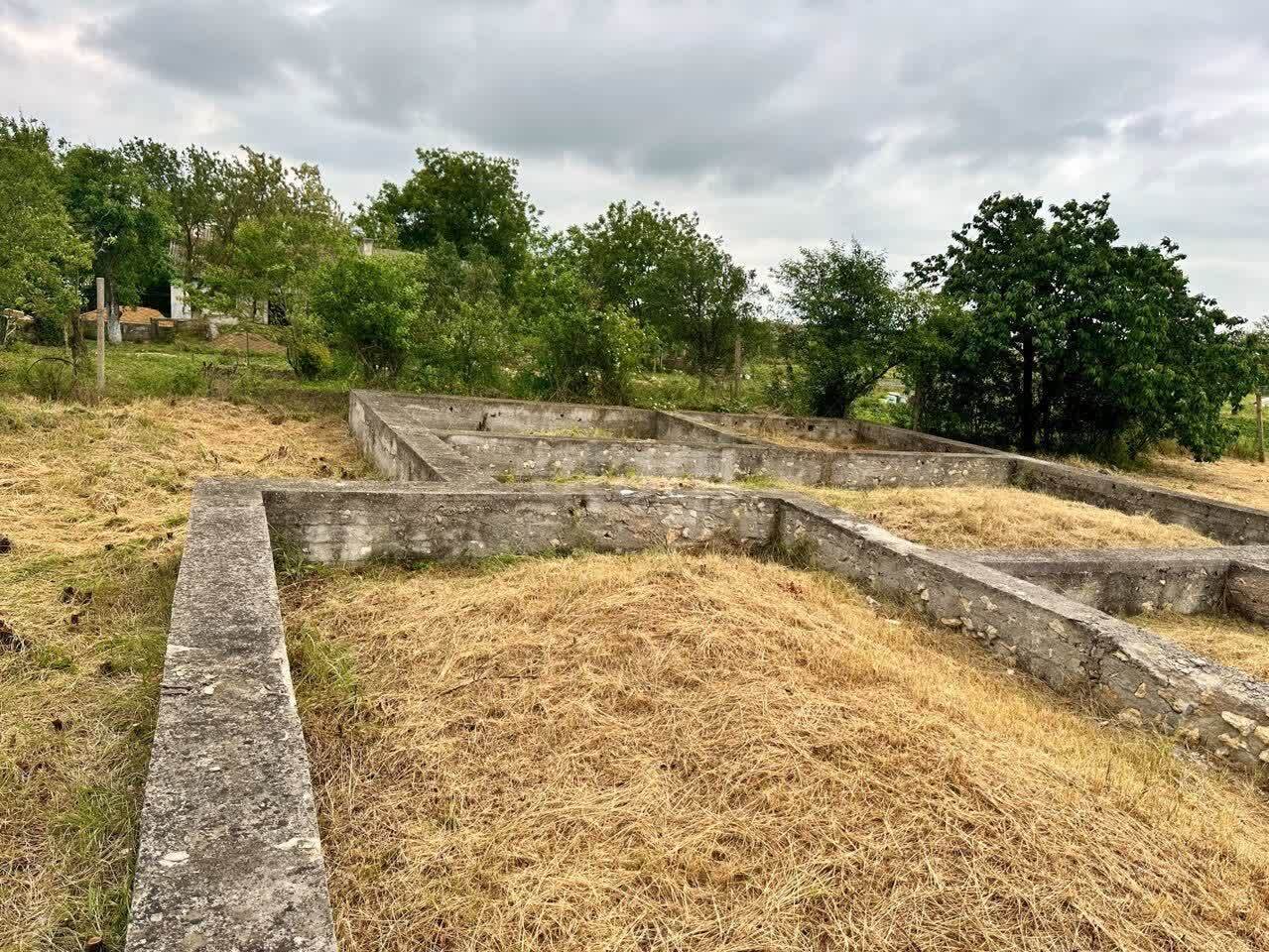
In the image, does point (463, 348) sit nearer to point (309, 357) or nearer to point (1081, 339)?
point (309, 357)

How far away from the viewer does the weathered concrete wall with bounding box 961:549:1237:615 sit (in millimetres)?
5297

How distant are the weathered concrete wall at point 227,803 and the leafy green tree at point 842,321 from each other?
1435cm

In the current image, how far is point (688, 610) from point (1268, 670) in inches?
134

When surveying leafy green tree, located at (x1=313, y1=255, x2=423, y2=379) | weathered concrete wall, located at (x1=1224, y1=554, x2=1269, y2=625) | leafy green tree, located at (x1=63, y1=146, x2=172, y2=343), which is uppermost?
leafy green tree, located at (x1=63, y1=146, x2=172, y2=343)

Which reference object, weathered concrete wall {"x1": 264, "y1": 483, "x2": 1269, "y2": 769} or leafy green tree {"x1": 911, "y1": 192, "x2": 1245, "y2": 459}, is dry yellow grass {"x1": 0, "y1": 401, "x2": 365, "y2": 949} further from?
leafy green tree {"x1": 911, "y1": 192, "x2": 1245, "y2": 459}

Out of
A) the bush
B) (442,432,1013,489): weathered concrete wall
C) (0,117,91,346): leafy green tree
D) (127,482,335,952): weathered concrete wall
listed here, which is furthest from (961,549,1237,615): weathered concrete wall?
the bush

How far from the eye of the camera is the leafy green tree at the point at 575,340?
637 inches

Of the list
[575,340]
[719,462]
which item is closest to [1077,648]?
[719,462]

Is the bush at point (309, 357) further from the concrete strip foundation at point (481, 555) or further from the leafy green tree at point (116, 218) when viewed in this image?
the leafy green tree at point (116, 218)

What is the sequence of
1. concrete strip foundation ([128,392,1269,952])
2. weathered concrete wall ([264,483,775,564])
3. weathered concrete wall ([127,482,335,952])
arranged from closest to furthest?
weathered concrete wall ([127,482,335,952])
concrete strip foundation ([128,392,1269,952])
weathered concrete wall ([264,483,775,564])

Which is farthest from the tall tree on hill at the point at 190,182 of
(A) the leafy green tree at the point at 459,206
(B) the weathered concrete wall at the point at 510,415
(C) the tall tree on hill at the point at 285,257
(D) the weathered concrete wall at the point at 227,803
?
(D) the weathered concrete wall at the point at 227,803

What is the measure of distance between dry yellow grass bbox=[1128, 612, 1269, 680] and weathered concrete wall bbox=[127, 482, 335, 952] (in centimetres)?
501

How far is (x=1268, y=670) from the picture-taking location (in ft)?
13.9

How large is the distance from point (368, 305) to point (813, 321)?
9.44 m
